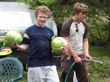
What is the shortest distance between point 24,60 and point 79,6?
3.10m

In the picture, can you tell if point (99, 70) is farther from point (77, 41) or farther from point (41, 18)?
point (41, 18)

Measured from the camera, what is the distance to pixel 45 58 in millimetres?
3785

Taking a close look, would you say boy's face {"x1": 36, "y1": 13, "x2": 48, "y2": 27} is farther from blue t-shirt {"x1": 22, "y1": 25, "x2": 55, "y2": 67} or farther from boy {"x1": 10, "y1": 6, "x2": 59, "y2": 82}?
blue t-shirt {"x1": 22, "y1": 25, "x2": 55, "y2": 67}

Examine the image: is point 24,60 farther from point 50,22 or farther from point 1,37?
point 50,22

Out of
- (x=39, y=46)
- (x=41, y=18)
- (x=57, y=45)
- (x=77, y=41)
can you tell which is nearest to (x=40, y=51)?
(x=39, y=46)

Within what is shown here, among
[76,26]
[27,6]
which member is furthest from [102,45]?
[76,26]

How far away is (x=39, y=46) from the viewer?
3.75 metres

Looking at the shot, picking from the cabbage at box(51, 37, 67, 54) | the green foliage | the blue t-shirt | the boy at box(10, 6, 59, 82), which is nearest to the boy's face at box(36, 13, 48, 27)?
the boy at box(10, 6, 59, 82)

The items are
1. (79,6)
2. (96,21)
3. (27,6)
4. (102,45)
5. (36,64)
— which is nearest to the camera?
(36,64)

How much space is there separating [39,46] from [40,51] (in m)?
0.08

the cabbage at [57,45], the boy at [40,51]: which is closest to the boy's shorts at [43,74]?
the boy at [40,51]

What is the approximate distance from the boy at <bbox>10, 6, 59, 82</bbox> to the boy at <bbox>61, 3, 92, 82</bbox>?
0.62 meters

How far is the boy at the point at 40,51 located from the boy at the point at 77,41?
2.02 feet

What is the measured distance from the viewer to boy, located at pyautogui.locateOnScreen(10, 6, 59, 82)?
376 cm
